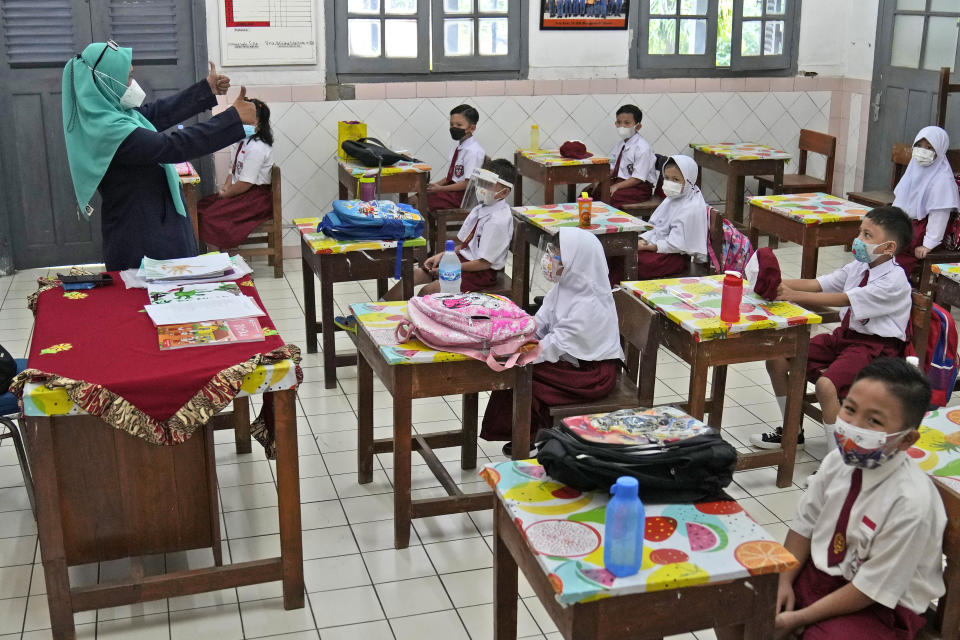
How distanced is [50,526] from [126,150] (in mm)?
1618

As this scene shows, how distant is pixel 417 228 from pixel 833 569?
10.2ft

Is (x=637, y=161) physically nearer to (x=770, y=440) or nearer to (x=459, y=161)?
(x=459, y=161)

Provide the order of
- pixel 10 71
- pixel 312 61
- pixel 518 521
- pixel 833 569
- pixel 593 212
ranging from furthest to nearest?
pixel 312 61
pixel 10 71
pixel 593 212
pixel 833 569
pixel 518 521

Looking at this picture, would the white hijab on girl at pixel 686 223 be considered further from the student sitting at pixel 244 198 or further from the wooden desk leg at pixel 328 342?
the student sitting at pixel 244 198

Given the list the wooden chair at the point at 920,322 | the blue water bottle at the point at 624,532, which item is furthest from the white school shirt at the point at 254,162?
the blue water bottle at the point at 624,532

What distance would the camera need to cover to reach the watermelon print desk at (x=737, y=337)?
4098 millimetres

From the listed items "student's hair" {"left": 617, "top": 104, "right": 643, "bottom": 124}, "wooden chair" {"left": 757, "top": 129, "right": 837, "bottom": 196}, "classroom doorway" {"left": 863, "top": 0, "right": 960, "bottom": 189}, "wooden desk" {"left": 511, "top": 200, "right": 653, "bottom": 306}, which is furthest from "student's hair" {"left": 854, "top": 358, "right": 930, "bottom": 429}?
"wooden chair" {"left": 757, "top": 129, "right": 837, "bottom": 196}

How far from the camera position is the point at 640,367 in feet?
13.2

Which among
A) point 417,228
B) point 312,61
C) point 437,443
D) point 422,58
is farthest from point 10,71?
point 437,443

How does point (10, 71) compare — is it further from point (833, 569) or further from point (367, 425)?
point (833, 569)

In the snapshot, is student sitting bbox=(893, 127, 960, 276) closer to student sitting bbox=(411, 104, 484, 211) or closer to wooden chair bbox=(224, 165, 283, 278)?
student sitting bbox=(411, 104, 484, 211)

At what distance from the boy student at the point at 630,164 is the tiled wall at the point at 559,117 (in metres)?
0.40

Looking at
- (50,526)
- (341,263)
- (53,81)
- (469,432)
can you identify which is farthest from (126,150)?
(53,81)

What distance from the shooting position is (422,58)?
324 inches
